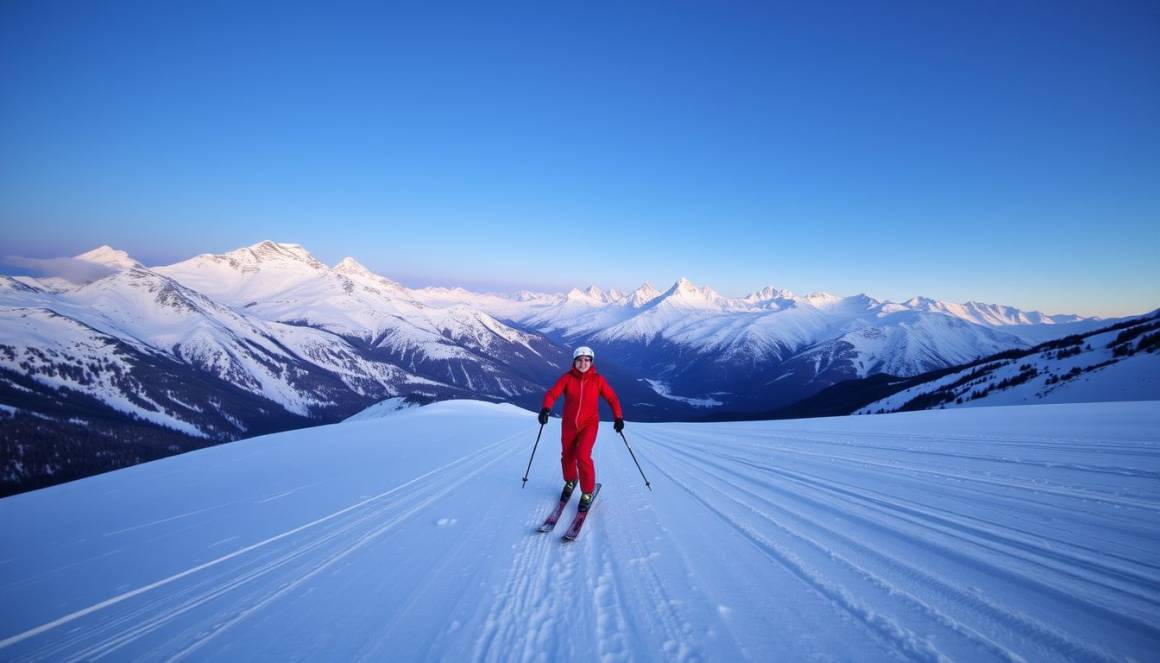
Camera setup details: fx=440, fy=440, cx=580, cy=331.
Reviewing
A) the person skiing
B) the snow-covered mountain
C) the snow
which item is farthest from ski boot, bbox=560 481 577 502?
the snow

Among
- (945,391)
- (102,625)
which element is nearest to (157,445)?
(102,625)

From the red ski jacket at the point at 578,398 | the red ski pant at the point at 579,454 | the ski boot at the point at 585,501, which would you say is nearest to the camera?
the ski boot at the point at 585,501

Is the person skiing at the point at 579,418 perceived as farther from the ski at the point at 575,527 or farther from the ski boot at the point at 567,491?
the ski at the point at 575,527

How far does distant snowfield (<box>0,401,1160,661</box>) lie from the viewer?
3.73 meters

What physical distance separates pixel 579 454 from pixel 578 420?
56cm

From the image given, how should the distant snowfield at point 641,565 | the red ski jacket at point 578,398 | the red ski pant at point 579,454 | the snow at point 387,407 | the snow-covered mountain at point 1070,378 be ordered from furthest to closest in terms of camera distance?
the snow at point 387,407
the snow-covered mountain at point 1070,378
the red ski jacket at point 578,398
the red ski pant at point 579,454
the distant snowfield at point 641,565

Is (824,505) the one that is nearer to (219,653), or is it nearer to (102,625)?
(219,653)

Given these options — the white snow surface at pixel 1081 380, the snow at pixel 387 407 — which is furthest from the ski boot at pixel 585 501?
the snow at pixel 387 407

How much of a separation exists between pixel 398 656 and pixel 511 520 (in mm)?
3445

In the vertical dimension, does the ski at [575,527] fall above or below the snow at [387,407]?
above

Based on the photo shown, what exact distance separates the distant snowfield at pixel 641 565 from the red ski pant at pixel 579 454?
2.38 feet

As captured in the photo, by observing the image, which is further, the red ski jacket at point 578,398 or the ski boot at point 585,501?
the red ski jacket at point 578,398

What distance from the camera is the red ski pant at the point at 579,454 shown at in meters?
7.13

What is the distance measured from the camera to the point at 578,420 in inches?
290
